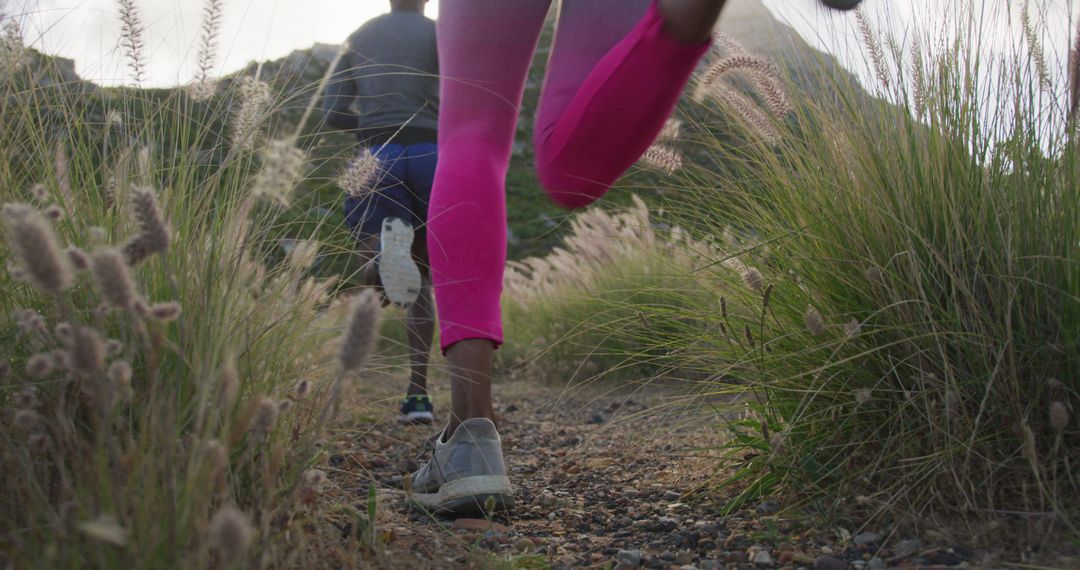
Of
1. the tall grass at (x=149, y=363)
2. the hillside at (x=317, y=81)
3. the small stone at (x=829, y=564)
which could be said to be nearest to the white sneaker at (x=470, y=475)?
the tall grass at (x=149, y=363)

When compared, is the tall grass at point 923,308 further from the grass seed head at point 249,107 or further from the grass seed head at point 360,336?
the grass seed head at point 249,107

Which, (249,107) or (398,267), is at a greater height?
(249,107)

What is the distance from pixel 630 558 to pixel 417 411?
1.75 m

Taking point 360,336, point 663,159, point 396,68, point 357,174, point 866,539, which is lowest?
point 866,539

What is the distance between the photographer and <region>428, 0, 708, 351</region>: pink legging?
1512 millimetres

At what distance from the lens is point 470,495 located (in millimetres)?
1500

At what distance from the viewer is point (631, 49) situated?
1413mm

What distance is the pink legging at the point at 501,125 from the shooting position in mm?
1512

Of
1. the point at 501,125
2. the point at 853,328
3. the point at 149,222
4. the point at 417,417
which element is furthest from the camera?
the point at 417,417

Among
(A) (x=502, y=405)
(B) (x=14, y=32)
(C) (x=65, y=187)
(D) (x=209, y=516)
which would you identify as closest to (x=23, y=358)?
(C) (x=65, y=187)

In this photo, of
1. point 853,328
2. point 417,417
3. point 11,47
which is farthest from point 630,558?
point 417,417

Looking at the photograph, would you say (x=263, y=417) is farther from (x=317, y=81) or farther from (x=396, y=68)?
(x=396, y=68)

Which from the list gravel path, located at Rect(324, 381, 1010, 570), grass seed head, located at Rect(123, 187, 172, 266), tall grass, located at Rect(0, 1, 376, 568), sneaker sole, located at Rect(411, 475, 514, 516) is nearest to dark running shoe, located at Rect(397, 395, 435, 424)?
gravel path, located at Rect(324, 381, 1010, 570)

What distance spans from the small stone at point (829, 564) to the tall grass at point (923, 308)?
0.13 m
